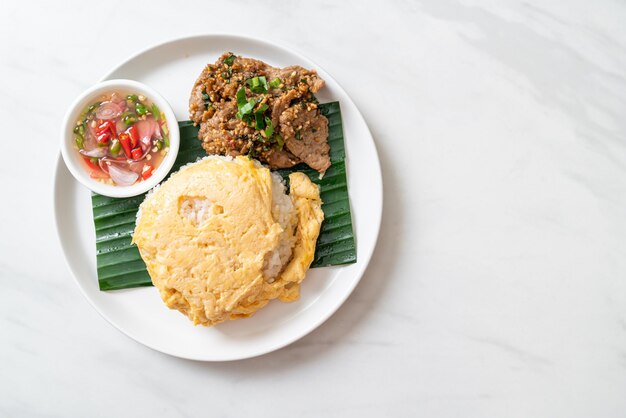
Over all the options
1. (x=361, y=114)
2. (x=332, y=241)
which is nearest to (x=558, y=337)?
(x=332, y=241)

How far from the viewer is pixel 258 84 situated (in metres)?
3.56

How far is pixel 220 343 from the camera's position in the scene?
3.78 metres

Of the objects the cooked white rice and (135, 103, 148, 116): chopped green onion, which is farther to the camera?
(135, 103, 148, 116): chopped green onion

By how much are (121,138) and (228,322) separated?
1446 mm

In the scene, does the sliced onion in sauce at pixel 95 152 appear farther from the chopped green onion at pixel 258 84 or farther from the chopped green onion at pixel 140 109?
the chopped green onion at pixel 258 84

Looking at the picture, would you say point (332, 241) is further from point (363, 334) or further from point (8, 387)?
point (8, 387)

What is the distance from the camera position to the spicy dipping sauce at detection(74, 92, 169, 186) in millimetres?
3676

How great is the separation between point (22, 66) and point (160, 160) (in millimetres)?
1376

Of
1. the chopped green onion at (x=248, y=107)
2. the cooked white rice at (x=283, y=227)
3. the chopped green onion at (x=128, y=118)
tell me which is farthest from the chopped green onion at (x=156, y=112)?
the cooked white rice at (x=283, y=227)

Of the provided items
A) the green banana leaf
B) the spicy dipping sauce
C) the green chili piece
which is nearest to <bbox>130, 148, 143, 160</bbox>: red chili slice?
the spicy dipping sauce

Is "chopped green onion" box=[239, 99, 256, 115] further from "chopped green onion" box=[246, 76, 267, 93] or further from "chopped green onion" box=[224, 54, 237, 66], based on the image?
"chopped green onion" box=[224, 54, 237, 66]

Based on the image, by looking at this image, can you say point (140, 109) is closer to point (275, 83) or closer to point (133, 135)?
point (133, 135)

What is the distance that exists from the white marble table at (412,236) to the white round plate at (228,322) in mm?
263

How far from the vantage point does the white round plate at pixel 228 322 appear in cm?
374
